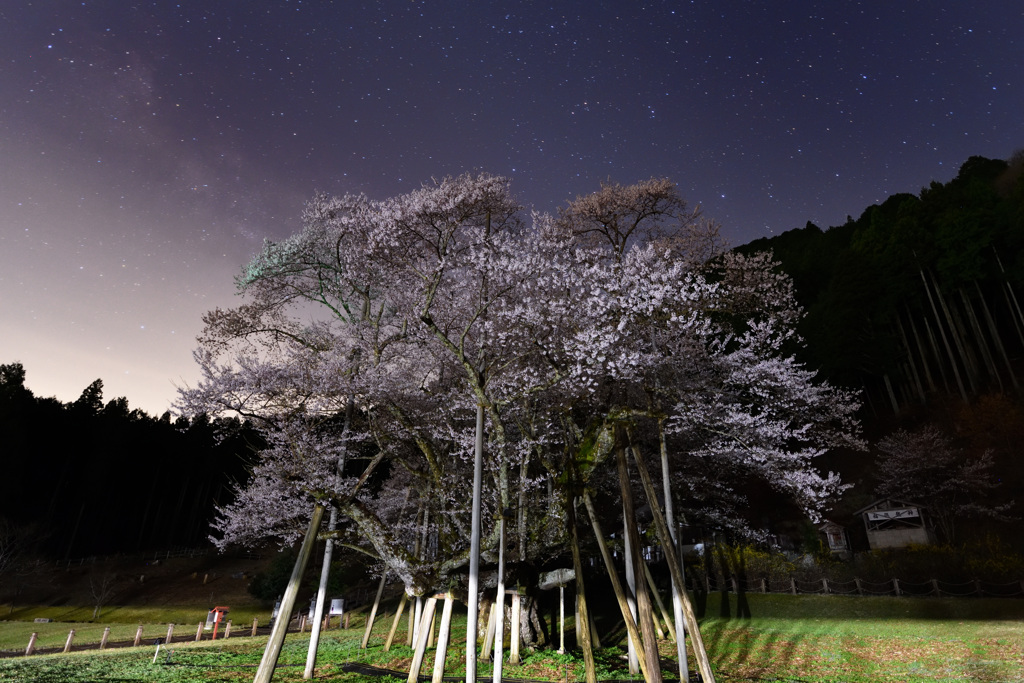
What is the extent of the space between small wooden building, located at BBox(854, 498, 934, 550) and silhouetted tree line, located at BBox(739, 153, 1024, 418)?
1386 centimetres

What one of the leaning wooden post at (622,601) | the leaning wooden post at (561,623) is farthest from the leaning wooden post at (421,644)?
the leaning wooden post at (622,601)

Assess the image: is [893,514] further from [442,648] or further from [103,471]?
[103,471]

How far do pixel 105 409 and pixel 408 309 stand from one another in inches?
2204

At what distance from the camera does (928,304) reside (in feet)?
136

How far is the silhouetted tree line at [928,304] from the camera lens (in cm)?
3644

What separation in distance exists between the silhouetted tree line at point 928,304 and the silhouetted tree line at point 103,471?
162ft

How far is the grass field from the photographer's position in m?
12.9

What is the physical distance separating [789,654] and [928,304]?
38579 millimetres

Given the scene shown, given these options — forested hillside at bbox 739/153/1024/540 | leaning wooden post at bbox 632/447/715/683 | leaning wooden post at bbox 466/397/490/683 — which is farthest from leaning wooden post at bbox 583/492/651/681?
forested hillside at bbox 739/153/1024/540

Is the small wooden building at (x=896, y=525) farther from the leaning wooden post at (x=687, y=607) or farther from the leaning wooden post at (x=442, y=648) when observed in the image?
the leaning wooden post at (x=442, y=648)

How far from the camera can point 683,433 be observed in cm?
2189

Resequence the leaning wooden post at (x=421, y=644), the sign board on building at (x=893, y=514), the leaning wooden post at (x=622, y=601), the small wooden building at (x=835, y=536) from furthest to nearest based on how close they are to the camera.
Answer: the small wooden building at (x=835, y=536) < the sign board on building at (x=893, y=514) < the leaning wooden post at (x=421, y=644) < the leaning wooden post at (x=622, y=601)

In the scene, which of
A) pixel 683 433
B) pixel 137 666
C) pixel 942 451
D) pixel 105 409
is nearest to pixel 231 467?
pixel 105 409

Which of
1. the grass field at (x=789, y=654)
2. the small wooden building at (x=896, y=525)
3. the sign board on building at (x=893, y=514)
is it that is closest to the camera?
the grass field at (x=789, y=654)
